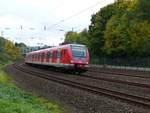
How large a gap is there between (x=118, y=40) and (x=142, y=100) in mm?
59558

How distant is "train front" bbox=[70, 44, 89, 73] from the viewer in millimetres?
43312

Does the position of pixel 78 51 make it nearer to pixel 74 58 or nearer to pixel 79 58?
pixel 79 58

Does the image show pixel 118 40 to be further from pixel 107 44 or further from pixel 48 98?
pixel 48 98

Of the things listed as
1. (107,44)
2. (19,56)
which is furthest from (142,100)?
(19,56)

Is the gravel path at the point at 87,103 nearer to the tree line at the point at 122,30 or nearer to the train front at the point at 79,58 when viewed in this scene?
the train front at the point at 79,58

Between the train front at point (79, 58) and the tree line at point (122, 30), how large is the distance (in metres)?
25.6

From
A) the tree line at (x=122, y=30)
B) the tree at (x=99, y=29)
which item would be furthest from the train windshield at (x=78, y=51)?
the tree at (x=99, y=29)

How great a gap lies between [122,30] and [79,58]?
1345 inches

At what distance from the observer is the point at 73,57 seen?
43.4m

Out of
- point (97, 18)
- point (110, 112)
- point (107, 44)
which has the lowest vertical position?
point (110, 112)

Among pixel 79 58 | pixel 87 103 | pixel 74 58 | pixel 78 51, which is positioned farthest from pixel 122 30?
pixel 87 103

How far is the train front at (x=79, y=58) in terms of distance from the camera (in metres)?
43.3

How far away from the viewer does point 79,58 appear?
43.8 m

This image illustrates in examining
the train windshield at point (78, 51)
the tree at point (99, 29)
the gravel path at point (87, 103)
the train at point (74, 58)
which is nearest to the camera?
the gravel path at point (87, 103)
